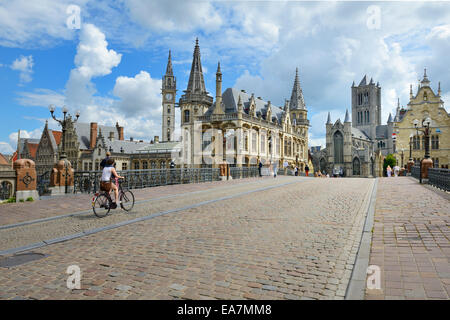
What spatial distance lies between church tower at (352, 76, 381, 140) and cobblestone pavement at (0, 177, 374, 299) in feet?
387

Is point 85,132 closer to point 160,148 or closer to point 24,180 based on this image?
point 160,148

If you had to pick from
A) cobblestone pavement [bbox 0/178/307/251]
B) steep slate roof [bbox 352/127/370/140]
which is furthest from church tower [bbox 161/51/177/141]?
cobblestone pavement [bbox 0/178/307/251]

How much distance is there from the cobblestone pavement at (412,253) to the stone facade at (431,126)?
56783mm

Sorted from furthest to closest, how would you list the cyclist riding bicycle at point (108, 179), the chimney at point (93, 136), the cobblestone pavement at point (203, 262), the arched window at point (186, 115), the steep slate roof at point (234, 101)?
1. the chimney at point (93, 136)
2. the arched window at point (186, 115)
3. the steep slate roof at point (234, 101)
4. the cyclist riding bicycle at point (108, 179)
5. the cobblestone pavement at point (203, 262)

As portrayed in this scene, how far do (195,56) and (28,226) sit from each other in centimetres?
5103

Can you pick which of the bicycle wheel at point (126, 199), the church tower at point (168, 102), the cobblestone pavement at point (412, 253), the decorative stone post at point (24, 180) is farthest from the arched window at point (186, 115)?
the cobblestone pavement at point (412, 253)

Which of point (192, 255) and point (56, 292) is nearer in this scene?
point (56, 292)

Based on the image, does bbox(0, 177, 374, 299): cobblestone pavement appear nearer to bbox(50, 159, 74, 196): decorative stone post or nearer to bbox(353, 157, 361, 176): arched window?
bbox(50, 159, 74, 196): decorative stone post

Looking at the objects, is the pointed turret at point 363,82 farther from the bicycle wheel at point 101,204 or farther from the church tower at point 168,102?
the bicycle wheel at point 101,204

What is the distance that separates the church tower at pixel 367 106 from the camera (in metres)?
114

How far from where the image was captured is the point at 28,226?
7.89 m
